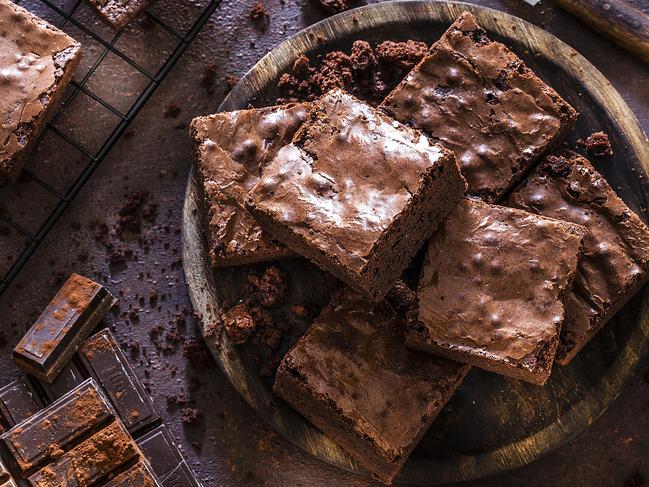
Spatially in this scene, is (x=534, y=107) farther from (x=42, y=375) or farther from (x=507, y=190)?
(x=42, y=375)

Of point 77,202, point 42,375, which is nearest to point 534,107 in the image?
point 77,202

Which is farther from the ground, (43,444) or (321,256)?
(321,256)

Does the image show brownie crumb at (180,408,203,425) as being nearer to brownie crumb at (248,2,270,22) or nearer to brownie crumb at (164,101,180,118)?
brownie crumb at (164,101,180,118)

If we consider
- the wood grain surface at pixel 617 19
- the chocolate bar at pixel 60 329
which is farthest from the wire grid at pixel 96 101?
the wood grain surface at pixel 617 19

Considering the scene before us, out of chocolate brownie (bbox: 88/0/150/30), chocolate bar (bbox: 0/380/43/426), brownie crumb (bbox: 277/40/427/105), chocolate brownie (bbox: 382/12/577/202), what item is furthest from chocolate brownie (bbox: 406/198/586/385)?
chocolate bar (bbox: 0/380/43/426)

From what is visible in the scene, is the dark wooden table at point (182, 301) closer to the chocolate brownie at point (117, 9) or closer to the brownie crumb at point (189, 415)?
the brownie crumb at point (189, 415)

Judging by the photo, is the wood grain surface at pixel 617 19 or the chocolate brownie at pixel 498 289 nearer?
the chocolate brownie at pixel 498 289
